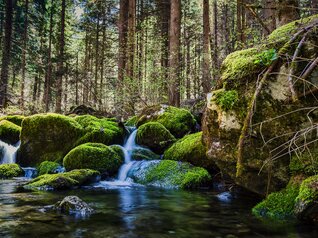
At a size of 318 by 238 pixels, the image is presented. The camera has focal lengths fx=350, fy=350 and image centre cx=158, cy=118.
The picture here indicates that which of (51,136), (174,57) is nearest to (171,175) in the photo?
(51,136)

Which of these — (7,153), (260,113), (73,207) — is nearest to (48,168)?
Answer: (7,153)

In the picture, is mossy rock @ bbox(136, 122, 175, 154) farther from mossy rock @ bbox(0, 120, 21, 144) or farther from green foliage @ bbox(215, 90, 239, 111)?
mossy rock @ bbox(0, 120, 21, 144)

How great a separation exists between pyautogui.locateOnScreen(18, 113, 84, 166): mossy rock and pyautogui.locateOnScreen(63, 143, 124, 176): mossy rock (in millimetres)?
2246

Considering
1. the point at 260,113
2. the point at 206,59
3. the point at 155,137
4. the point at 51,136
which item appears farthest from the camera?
the point at 206,59

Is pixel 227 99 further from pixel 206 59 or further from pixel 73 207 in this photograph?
pixel 206 59

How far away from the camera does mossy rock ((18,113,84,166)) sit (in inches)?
456

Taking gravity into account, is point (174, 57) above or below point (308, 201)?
above

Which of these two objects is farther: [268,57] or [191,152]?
[191,152]

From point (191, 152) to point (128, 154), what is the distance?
2331mm

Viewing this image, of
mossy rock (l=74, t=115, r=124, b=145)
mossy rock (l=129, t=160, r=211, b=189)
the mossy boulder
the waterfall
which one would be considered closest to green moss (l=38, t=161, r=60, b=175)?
mossy rock (l=74, t=115, r=124, b=145)

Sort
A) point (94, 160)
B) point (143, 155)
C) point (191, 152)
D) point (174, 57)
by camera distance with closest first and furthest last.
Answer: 1. point (191, 152)
2. point (94, 160)
3. point (143, 155)
4. point (174, 57)

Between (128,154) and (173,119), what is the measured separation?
2.03 m

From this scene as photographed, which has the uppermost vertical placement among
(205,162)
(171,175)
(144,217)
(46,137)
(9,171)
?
(46,137)

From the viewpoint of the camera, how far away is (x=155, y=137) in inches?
424
